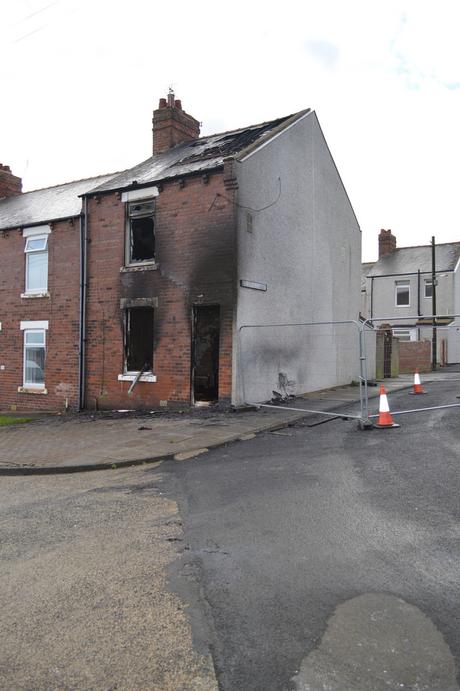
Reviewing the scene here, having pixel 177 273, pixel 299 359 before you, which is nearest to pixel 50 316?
pixel 177 273

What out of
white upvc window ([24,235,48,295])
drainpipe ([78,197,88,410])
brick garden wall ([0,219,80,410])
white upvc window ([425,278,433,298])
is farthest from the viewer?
white upvc window ([425,278,433,298])

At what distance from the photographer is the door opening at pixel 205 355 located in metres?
12.9

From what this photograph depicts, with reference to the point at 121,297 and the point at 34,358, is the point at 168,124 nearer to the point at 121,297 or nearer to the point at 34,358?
the point at 121,297

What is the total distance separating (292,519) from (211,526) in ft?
2.61

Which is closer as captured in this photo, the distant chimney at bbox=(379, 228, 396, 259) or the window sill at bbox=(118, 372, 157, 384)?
the window sill at bbox=(118, 372, 157, 384)

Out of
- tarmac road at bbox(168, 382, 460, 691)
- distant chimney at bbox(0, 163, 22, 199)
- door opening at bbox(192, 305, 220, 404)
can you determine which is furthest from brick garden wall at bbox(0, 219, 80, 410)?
tarmac road at bbox(168, 382, 460, 691)

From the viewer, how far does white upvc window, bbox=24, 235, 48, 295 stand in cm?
1575

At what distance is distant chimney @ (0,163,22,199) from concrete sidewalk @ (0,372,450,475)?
12303 mm

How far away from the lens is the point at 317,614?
3244 mm

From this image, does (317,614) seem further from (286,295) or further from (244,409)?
(286,295)

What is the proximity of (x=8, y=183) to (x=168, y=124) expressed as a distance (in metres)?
8.02

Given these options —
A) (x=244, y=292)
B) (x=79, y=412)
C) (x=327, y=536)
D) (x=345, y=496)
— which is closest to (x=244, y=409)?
(x=244, y=292)

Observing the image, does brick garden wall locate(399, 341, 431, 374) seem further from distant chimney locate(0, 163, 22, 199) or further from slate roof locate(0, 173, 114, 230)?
distant chimney locate(0, 163, 22, 199)

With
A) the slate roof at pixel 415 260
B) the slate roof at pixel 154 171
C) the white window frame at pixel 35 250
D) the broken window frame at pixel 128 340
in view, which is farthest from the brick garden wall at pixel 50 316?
the slate roof at pixel 415 260
